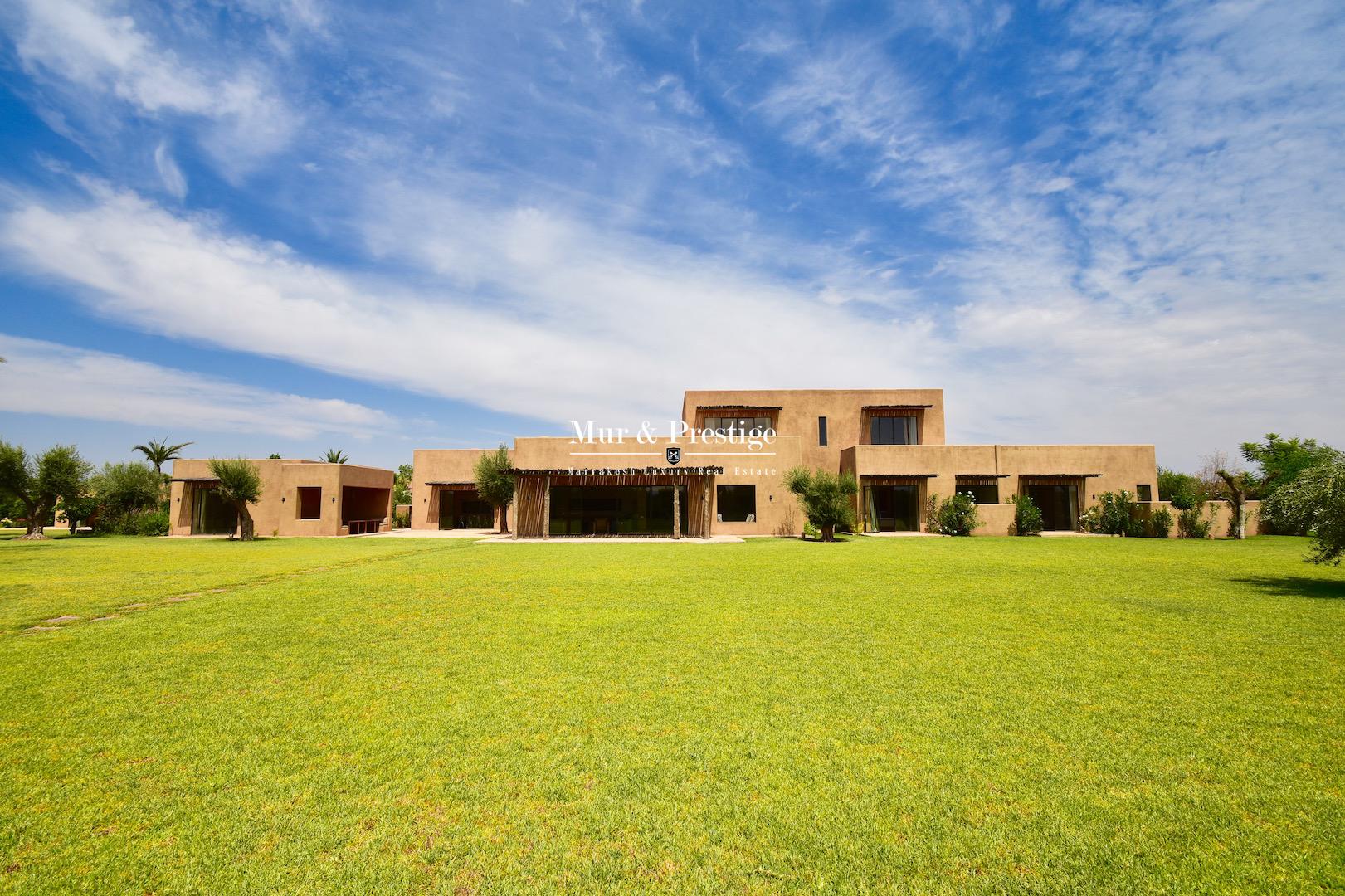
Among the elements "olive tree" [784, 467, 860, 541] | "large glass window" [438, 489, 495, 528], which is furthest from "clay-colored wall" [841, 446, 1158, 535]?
"large glass window" [438, 489, 495, 528]

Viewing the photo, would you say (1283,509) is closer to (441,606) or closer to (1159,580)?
(1159,580)

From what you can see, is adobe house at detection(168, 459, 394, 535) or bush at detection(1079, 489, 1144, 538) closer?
bush at detection(1079, 489, 1144, 538)

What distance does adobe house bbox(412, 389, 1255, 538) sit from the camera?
2845cm

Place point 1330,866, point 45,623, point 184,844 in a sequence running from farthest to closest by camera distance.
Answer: point 45,623 < point 184,844 < point 1330,866

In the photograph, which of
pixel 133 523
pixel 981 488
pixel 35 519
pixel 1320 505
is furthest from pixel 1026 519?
pixel 35 519

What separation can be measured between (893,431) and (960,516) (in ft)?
26.5

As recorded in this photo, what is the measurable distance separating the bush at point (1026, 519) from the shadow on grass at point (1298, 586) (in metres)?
14.8

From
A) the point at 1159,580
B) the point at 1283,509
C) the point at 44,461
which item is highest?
the point at 44,461

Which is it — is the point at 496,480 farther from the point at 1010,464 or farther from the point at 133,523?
the point at 1010,464

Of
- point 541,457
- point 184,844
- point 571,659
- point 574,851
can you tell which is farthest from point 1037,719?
point 541,457

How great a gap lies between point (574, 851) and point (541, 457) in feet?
86.7

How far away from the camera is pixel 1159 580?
12602 millimetres

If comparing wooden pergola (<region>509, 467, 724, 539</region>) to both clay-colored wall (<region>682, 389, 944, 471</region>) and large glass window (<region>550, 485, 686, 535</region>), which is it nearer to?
large glass window (<region>550, 485, 686, 535</region>)

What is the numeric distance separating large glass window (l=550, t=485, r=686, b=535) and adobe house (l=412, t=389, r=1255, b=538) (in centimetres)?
5
